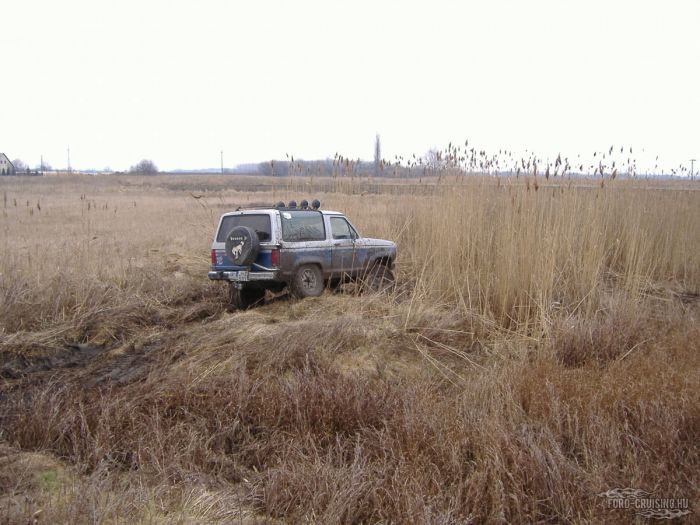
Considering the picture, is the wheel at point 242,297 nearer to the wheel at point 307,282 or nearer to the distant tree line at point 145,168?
the wheel at point 307,282

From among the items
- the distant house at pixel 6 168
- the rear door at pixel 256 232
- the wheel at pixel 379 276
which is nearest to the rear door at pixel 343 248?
the wheel at pixel 379 276

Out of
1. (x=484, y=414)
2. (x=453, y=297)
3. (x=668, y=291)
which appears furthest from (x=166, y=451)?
(x=668, y=291)

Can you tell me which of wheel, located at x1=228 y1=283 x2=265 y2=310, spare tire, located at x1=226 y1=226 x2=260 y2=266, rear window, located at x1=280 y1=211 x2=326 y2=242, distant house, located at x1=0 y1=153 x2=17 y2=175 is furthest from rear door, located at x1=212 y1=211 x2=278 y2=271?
distant house, located at x1=0 y1=153 x2=17 y2=175

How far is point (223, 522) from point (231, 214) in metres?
6.29

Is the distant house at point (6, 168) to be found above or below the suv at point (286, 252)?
above

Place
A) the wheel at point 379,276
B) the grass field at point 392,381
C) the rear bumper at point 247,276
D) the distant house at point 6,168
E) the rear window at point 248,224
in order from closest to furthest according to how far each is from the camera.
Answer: the grass field at point 392,381 < the rear bumper at point 247,276 < the rear window at point 248,224 < the wheel at point 379,276 < the distant house at point 6,168

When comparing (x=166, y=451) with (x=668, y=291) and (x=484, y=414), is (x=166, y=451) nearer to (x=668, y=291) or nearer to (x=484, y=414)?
(x=484, y=414)

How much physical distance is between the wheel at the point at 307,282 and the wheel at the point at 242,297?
74 cm

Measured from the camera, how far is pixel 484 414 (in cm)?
464

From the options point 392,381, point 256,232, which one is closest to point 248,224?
point 256,232

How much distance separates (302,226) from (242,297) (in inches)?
55.6

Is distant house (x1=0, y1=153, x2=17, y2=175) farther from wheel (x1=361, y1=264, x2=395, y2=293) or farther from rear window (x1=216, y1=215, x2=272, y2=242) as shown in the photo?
wheel (x1=361, y1=264, x2=395, y2=293)

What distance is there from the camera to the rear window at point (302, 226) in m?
9.10

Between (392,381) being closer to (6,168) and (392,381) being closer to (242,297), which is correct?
(242,297)
